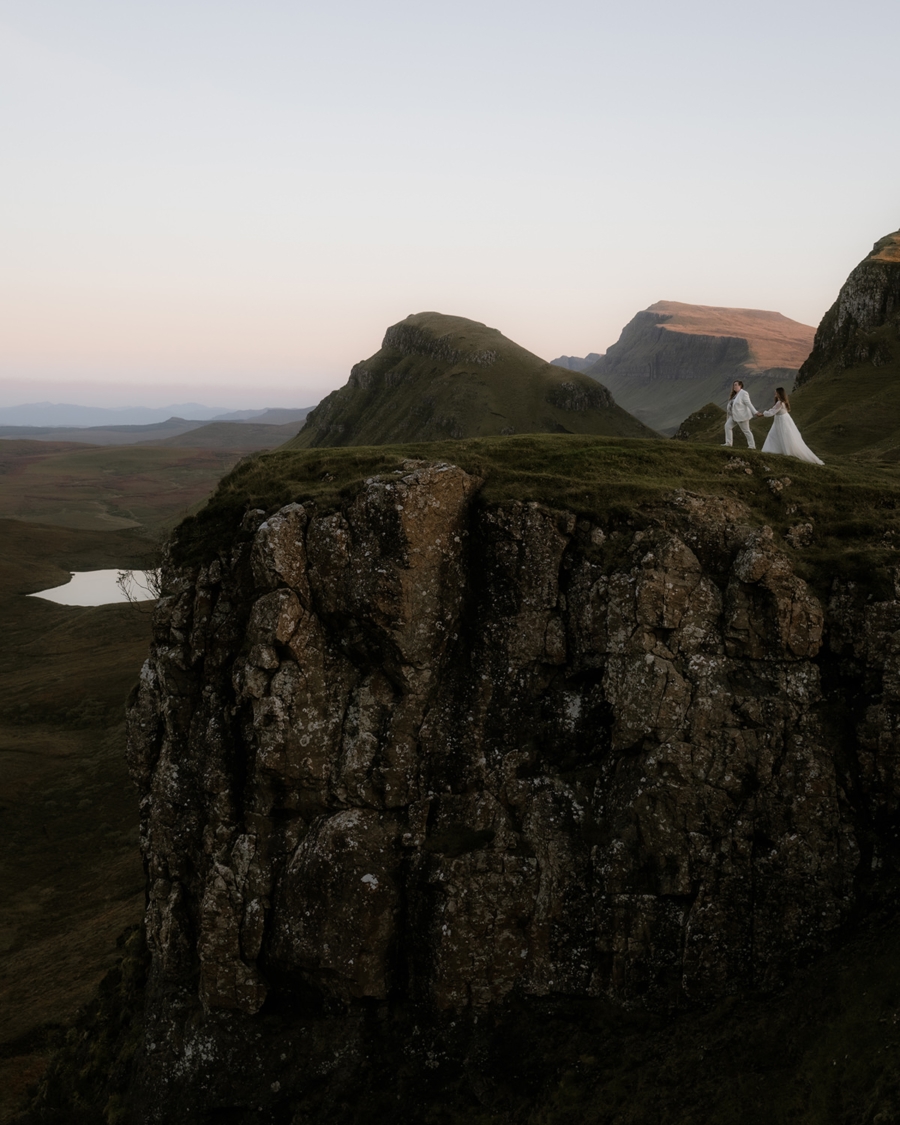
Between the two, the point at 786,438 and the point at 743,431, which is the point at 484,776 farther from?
the point at 743,431

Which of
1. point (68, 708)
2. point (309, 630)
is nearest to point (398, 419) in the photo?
point (68, 708)

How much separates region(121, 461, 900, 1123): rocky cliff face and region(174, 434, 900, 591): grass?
2.60 ft

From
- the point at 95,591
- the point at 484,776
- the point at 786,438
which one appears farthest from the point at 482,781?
the point at 95,591

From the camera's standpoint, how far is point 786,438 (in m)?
31.4

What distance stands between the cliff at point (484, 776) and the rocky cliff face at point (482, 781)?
Answer: 0.08 m

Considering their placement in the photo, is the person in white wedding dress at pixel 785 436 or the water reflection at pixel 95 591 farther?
the water reflection at pixel 95 591

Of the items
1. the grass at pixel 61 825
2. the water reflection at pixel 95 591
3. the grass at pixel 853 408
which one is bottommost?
the grass at pixel 61 825

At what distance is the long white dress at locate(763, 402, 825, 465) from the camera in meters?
31.0

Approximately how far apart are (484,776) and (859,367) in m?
68.2

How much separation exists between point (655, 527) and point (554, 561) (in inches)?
127

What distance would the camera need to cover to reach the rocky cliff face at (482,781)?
66.6ft

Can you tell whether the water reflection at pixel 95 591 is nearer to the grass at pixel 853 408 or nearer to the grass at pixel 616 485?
the grass at pixel 853 408

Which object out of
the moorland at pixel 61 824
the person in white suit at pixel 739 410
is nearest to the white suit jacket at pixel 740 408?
the person in white suit at pixel 739 410

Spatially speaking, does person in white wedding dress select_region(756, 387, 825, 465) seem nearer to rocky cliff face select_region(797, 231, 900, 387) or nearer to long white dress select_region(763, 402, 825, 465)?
long white dress select_region(763, 402, 825, 465)
